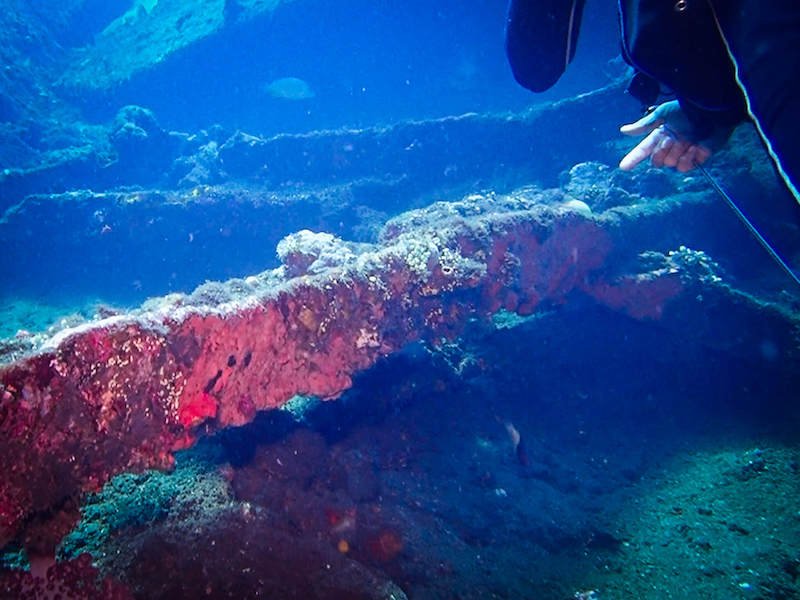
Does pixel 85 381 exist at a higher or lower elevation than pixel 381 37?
lower

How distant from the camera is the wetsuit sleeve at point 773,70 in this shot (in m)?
0.98

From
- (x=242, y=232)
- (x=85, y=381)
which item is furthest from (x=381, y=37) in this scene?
(x=85, y=381)

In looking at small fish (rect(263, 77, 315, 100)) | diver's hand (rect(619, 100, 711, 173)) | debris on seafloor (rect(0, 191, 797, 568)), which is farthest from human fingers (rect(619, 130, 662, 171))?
small fish (rect(263, 77, 315, 100))

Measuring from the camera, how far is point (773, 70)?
1.01 metres

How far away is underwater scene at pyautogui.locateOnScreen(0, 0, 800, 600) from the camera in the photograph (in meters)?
2.85

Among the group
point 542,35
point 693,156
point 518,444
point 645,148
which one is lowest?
point 518,444

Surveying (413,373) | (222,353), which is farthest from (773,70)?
(413,373)

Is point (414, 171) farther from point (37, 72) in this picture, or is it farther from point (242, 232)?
point (37, 72)

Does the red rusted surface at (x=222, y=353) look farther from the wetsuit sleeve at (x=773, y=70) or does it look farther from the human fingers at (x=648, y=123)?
the wetsuit sleeve at (x=773, y=70)

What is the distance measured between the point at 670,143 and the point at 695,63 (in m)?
0.51

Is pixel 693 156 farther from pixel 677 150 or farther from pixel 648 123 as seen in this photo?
pixel 648 123

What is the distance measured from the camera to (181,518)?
3182mm

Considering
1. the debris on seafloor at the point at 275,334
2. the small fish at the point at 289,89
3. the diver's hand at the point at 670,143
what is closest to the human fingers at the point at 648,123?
the diver's hand at the point at 670,143

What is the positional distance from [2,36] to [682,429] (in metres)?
34.2
